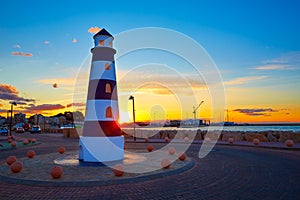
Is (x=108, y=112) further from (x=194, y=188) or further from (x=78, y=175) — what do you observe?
(x=194, y=188)

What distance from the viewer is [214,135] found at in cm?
3269

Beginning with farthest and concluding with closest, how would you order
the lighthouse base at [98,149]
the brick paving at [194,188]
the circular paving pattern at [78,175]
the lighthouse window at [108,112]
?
the lighthouse window at [108,112]
the lighthouse base at [98,149]
the circular paving pattern at [78,175]
the brick paving at [194,188]

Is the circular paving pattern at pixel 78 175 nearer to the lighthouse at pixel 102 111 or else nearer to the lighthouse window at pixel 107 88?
the lighthouse at pixel 102 111

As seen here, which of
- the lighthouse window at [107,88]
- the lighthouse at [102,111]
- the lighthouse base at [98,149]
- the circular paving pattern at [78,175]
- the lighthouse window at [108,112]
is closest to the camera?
the circular paving pattern at [78,175]

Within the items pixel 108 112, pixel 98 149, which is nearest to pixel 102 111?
pixel 108 112

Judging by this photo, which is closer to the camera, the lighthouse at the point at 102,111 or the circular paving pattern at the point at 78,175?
the circular paving pattern at the point at 78,175

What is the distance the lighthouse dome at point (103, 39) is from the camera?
1633 centimetres

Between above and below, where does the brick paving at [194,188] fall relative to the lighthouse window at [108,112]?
below

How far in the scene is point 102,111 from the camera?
15.7m

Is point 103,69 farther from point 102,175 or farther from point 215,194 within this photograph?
point 215,194

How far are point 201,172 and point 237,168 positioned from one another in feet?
7.47

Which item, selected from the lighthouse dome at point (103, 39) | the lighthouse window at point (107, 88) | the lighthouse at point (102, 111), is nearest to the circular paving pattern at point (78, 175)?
the lighthouse at point (102, 111)

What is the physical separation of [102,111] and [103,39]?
490cm

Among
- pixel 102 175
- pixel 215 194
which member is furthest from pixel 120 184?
pixel 215 194
